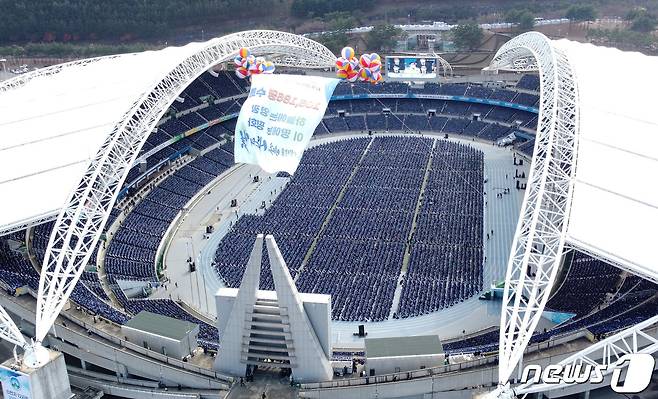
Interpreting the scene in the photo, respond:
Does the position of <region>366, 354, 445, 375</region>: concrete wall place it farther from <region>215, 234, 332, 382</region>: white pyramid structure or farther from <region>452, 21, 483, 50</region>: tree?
<region>452, 21, 483, 50</region>: tree

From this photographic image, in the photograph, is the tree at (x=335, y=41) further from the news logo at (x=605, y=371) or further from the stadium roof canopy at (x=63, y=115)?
the news logo at (x=605, y=371)

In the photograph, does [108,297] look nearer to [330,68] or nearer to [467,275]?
[467,275]

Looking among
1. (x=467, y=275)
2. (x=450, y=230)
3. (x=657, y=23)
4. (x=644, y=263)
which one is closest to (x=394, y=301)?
(x=467, y=275)

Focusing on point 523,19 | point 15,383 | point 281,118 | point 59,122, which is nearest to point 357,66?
point 59,122

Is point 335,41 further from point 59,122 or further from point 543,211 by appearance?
point 543,211

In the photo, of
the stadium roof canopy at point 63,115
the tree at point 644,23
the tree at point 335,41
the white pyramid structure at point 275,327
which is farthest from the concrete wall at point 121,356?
the tree at point 644,23

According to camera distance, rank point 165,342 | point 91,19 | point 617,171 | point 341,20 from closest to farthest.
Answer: point 165,342 < point 617,171 < point 341,20 < point 91,19

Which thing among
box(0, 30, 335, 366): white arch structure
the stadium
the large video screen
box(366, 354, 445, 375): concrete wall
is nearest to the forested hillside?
the stadium
